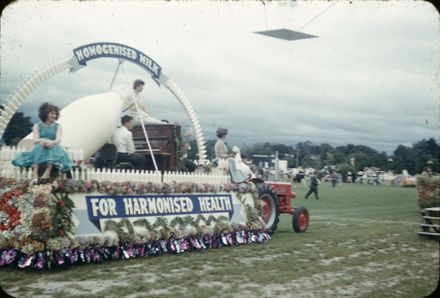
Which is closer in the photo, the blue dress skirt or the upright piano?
the blue dress skirt

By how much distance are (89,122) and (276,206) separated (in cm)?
566

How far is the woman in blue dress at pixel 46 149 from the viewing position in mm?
7785

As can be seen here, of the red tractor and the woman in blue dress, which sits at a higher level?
the woman in blue dress

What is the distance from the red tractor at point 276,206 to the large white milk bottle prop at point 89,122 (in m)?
4.36

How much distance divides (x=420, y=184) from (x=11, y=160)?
1338cm

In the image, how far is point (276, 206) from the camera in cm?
1305

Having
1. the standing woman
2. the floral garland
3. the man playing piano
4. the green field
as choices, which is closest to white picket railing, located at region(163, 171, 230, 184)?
the floral garland

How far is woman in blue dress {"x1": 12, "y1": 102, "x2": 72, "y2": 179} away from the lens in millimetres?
7785

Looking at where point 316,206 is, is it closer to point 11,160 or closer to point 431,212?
point 431,212

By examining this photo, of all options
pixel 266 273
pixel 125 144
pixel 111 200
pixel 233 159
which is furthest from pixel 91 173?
pixel 233 159

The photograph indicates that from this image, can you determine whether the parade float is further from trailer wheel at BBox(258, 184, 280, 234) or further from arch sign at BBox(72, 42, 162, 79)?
trailer wheel at BBox(258, 184, 280, 234)

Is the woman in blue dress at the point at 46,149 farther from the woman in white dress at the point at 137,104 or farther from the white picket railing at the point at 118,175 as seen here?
the woman in white dress at the point at 137,104

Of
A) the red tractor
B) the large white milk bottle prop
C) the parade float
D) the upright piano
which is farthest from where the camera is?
the red tractor

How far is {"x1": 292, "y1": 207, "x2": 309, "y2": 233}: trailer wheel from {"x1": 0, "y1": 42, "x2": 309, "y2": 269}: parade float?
903mm
